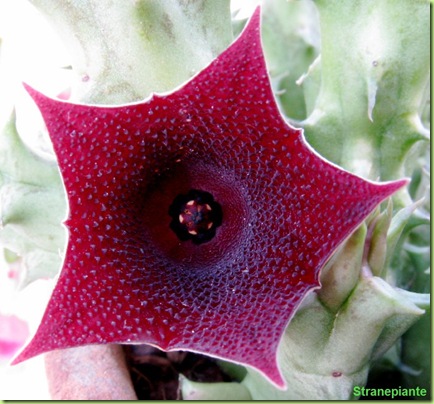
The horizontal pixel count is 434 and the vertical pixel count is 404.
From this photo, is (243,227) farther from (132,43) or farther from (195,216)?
(132,43)


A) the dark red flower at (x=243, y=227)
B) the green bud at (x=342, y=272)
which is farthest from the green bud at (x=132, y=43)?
the green bud at (x=342, y=272)

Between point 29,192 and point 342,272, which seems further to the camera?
point 29,192

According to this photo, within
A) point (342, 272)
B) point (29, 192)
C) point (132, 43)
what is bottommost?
point (342, 272)

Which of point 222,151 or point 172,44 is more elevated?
point 172,44

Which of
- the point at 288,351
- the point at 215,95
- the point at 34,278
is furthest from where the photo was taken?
the point at 34,278

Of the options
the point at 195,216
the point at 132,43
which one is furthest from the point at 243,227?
the point at 132,43

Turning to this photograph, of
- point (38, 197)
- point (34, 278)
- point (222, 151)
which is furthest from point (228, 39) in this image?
point (34, 278)

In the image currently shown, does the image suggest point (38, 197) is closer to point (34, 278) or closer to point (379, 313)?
point (34, 278)

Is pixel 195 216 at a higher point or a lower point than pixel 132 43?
lower

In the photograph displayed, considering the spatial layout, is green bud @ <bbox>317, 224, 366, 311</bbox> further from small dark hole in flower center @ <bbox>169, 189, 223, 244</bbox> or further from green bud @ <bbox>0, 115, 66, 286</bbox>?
green bud @ <bbox>0, 115, 66, 286</bbox>
